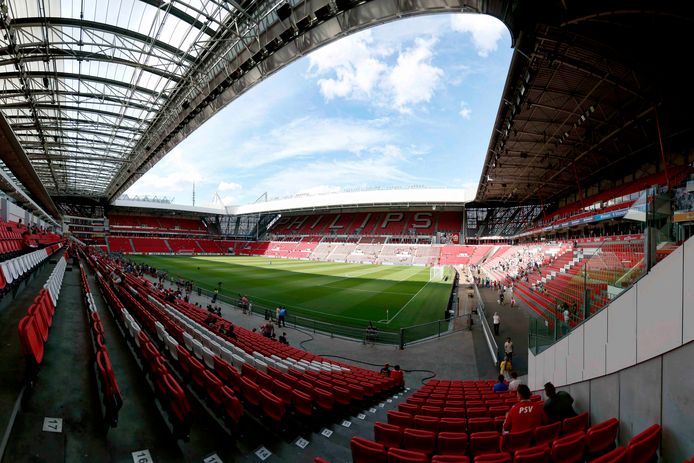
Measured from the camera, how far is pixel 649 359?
3.88 metres

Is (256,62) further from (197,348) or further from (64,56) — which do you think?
(197,348)

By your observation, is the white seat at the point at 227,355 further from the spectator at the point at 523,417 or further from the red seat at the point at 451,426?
the spectator at the point at 523,417

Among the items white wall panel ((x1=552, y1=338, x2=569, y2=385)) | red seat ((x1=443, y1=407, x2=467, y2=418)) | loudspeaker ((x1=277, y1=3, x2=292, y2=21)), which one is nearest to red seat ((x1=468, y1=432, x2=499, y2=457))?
red seat ((x1=443, y1=407, x2=467, y2=418))

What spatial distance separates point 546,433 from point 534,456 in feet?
3.94

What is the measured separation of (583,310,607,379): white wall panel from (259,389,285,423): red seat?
4759mm

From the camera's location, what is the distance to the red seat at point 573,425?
4.21 m

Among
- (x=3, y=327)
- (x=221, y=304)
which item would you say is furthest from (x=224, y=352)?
(x=221, y=304)

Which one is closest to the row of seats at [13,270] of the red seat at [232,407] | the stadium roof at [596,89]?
the red seat at [232,407]

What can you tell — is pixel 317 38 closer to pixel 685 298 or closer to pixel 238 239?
pixel 685 298

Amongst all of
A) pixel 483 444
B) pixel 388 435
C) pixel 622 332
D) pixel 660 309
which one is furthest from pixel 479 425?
pixel 660 309

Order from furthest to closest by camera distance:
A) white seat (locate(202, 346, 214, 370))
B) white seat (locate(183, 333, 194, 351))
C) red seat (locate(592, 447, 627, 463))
→ white seat (locate(183, 333, 194, 351)) < white seat (locate(202, 346, 214, 370)) < red seat (locate(592, 447, 627, 463))

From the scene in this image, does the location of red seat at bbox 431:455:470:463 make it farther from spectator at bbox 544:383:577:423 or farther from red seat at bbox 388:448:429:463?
spectator at bbox 544:383:577:423

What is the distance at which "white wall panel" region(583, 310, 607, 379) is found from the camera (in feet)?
16.6

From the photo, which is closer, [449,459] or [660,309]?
[449,459]
